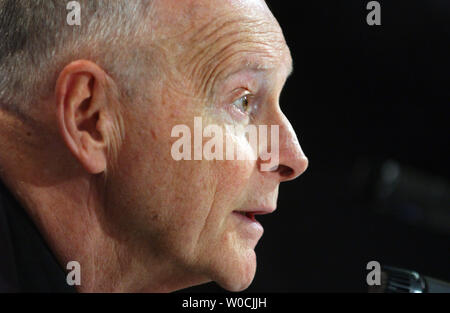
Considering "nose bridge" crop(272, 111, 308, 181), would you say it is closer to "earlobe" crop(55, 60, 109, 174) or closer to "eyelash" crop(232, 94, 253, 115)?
"eyelash" crop(232, 94, 253, 115)

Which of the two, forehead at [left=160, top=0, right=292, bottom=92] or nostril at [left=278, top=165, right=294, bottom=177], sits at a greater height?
forehead at [left=160, top=0, right=292, bottom=92]

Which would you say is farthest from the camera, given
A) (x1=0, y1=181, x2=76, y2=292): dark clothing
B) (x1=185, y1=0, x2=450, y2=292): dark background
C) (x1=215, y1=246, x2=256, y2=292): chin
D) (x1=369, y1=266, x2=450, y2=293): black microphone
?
(x1=185, y1=0, x2=450, y2=292): dark background

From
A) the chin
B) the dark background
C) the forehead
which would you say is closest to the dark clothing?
the chin

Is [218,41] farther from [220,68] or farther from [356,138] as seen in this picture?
[356,138]

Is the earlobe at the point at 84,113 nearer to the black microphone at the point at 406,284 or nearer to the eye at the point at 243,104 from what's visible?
the eye at the point at 243,104

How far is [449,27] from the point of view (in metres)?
1.82

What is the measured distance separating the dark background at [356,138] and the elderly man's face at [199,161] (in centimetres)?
56

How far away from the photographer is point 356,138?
1870 mm

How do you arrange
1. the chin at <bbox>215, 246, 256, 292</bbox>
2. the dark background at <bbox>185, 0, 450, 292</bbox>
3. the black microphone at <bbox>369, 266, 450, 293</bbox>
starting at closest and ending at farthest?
the chin at <bbox>215, 246, 256, 292</bbox> → the black microphone at <bbox>369, 266, 450, 293</bbox> → the dark background at <bbox>185, 0, 450, 292</bbox>

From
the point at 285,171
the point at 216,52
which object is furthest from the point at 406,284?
the point at 216,52

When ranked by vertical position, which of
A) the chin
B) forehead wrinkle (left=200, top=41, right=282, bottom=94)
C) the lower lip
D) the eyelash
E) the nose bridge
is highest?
forehead wrinkle (left=200, top=41, right=282, bottom=94)

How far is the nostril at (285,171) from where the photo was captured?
1.09 m

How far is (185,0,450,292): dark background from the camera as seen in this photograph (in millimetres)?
1657

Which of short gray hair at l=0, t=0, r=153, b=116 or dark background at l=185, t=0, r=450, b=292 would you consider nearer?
short gray hair at l=0, t=0, r=153, b=116
